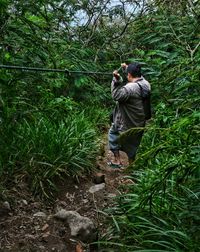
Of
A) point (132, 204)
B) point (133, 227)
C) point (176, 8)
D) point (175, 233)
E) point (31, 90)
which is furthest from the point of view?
point (176, 8)

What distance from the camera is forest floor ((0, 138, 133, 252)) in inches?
141

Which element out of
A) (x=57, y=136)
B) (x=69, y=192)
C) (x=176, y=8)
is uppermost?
(x=176, y=8)

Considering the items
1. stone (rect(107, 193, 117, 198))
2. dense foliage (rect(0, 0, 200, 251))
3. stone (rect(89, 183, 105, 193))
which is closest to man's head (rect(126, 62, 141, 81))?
dense foliage (rect(0, 0, 200, 251))

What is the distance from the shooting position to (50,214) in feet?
13.9

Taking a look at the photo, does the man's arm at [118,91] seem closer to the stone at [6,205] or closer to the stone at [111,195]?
the stone at [111,195]

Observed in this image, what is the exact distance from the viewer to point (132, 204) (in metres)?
3.85

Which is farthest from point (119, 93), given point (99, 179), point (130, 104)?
point (99, 179)

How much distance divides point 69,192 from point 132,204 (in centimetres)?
123

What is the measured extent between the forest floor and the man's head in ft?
4.54

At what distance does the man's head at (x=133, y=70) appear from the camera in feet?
17.8

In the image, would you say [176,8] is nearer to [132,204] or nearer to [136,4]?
[136,4]

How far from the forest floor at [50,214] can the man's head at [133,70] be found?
1.38 metres

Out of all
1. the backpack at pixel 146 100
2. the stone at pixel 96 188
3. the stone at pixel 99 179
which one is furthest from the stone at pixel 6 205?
the backpack at pixel 146 100

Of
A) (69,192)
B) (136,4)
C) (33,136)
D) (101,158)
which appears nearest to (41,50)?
(33,136)
